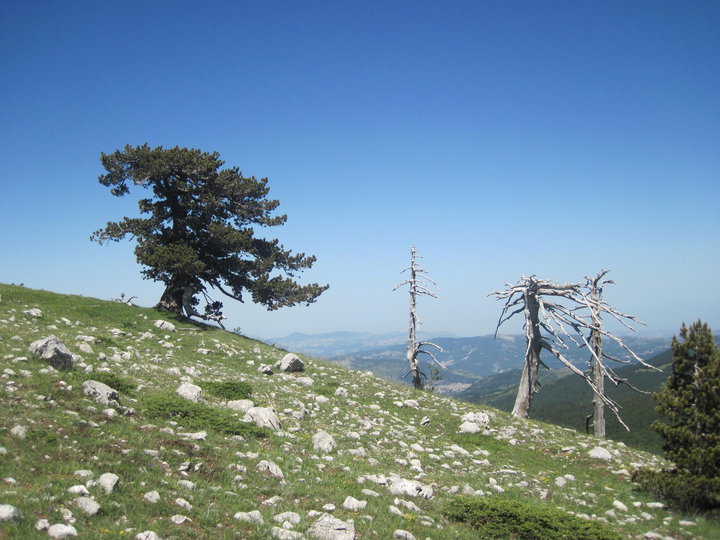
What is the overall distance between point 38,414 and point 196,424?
3396 mm

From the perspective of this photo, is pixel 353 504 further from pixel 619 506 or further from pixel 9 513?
pixel 619 506

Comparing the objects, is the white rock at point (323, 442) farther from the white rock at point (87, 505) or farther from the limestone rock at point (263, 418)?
the white rock at point (87, 505)

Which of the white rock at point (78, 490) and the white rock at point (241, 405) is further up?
the white rock at point (78, 490)

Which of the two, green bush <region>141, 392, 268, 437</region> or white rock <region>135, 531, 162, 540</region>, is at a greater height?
green bush <region>141, 392, 268, 437</region>

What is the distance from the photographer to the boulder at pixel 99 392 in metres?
11.0

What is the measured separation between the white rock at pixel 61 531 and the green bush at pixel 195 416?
5.30 metres

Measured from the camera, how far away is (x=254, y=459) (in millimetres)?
10070

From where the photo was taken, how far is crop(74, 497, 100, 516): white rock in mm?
6498

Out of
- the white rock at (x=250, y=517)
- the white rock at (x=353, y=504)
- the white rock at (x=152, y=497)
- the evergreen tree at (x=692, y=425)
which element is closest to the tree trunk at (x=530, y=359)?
the evergreen tree at (x=692, y=425)

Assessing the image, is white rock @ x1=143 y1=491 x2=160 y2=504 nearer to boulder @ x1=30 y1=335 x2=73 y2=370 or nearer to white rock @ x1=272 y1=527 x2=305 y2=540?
white rock @ x1=272 y1=527 x2=305 y2=540

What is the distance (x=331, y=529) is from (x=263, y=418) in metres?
6.26

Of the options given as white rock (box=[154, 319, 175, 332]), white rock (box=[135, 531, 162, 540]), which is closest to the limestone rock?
white rock (box=[135, 531, 162, 540])

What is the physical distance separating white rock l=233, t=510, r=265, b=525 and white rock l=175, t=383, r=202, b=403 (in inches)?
268

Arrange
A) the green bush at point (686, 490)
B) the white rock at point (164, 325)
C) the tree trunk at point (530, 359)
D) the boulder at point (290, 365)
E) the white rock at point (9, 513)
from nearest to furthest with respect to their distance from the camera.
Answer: the white rock at point (9, 513) < the green bush at point (686, 490) < the boulder at point (290, 365) < the tree trunk at point (530, 359) < the white rock at point (164, 325)
